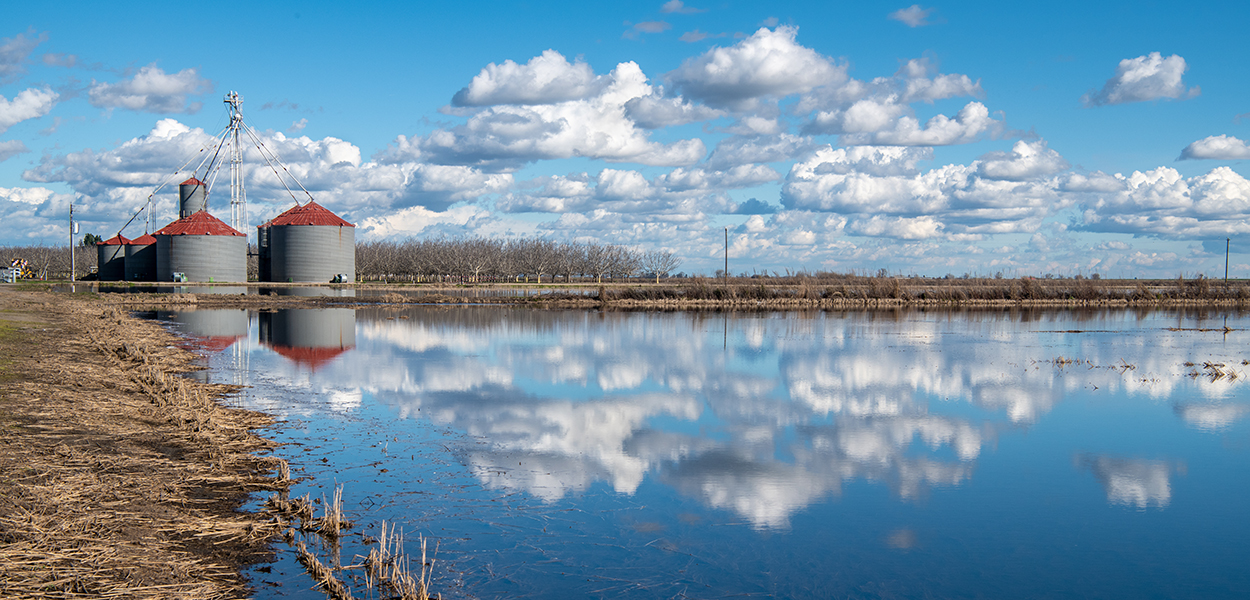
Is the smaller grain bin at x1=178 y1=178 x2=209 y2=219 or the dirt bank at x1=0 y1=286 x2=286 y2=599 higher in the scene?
the smaller grain bin at x1=178 y1=178 x2=209 y2=219

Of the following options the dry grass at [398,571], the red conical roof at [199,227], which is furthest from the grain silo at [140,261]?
the dry grass at [398,571]

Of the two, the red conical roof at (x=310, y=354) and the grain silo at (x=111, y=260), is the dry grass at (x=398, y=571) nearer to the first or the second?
the red conical roof at (x=310, y=354)

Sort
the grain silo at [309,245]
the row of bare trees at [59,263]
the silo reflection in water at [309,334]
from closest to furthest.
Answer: the silo reflection in water at [309,334] → the grain silo at [309,245] → the row of bare trees at [59,263]

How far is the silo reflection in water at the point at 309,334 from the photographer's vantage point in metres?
22.0

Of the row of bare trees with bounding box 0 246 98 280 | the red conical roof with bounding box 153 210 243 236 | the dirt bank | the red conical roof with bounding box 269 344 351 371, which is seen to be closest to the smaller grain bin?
the red conical roof with bounding box 153 210 243 236

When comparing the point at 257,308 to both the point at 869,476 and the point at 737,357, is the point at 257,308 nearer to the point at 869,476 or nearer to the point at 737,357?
the point at 737,357

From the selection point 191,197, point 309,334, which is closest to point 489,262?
point 191,197

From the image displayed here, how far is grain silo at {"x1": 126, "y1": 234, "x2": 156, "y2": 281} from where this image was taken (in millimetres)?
79312

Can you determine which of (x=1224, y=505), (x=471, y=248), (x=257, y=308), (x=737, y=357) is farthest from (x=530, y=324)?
(x=471, y=248)

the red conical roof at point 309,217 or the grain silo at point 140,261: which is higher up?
the red conical roof at point 309,217

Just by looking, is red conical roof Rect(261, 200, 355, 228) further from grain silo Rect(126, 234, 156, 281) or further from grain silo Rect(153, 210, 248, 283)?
grain silo Rect(126, 234, 156, 281)

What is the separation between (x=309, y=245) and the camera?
237ft

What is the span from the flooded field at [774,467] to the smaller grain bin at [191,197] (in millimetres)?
70274

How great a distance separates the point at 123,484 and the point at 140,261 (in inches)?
3279
